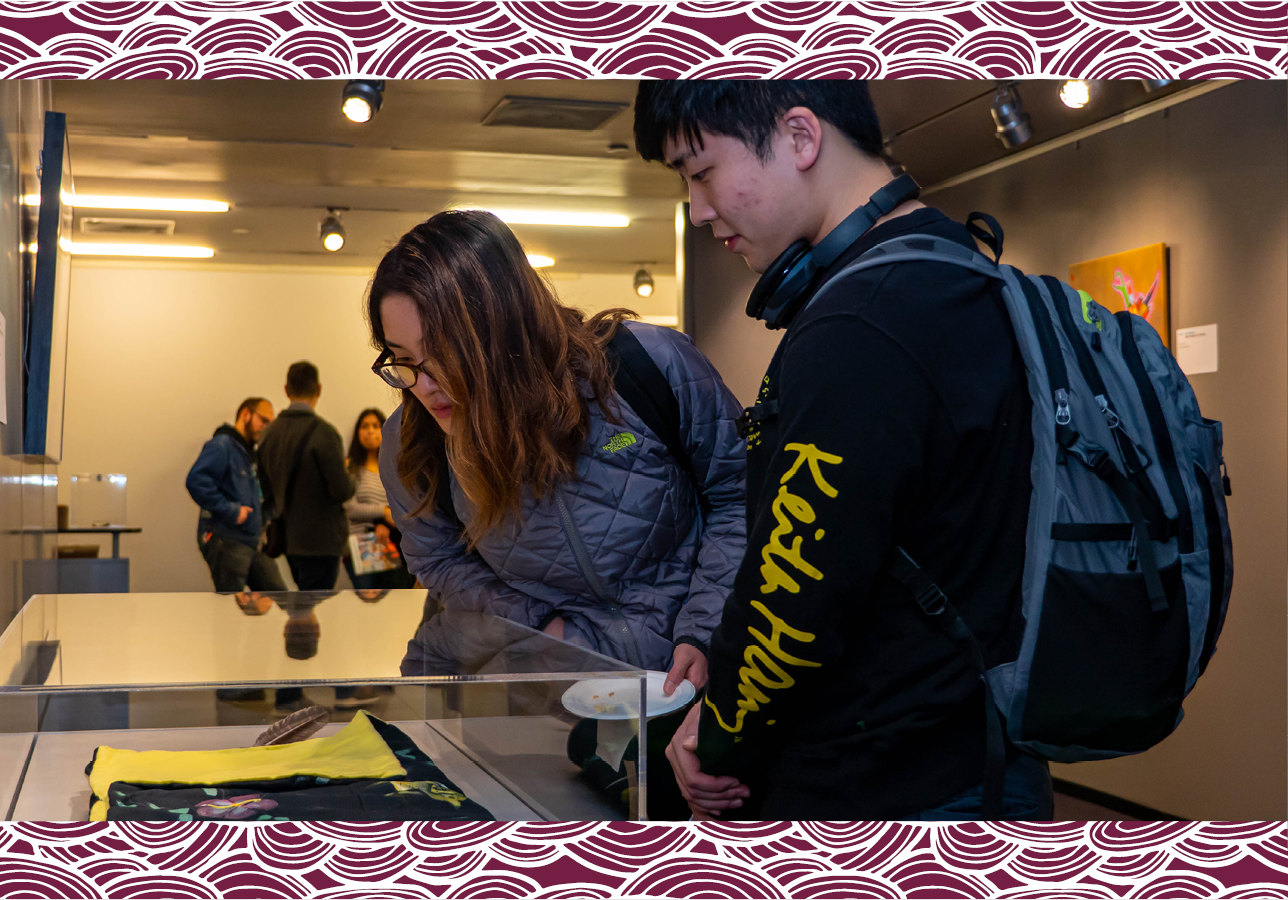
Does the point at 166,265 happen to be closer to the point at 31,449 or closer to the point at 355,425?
the point at 355,425

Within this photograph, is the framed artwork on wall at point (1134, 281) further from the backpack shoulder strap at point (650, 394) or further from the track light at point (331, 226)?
the track light at point (331, 226)

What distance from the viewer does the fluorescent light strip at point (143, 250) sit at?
7820 millimetres

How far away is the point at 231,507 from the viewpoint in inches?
237

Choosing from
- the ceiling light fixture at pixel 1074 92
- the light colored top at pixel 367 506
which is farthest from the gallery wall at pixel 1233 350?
the light colored top at pixel 367 506

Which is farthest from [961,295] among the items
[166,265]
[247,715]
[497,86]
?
[166,265]

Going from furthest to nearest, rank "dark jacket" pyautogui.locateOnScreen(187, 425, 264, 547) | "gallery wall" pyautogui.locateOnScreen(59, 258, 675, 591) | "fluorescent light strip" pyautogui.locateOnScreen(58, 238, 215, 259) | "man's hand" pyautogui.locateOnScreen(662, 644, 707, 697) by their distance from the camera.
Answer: "gallery wall" pyautogui.locateOnScreen(59, 258, 675, 591) → "fluorescent light strip" pyautogui.locateOnScreen(58, 238, 215, 259) → "dark jacket" pyautogui.locateOnScreen(187, 425, 264, 547) → "man's hand" pyautogui.locateOnScreen(662, 644, 707, 697)

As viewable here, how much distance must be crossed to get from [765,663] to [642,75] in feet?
1.52

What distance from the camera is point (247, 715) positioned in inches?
34.8

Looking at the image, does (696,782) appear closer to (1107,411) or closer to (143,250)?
(1107,411)

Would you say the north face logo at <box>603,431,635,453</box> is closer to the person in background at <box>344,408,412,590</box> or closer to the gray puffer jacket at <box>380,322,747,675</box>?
the gray puffer jacket at <box>380,322,747,675</box>

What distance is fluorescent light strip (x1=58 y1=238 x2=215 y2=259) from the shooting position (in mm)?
7820

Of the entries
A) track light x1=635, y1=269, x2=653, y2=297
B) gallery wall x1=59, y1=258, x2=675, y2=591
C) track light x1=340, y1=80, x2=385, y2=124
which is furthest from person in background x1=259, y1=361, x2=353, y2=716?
track light x1=635, y1=269, x2=653, y2=297

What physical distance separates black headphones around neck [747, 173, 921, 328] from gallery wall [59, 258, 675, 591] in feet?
24.2

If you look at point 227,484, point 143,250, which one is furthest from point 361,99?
point 143,250
